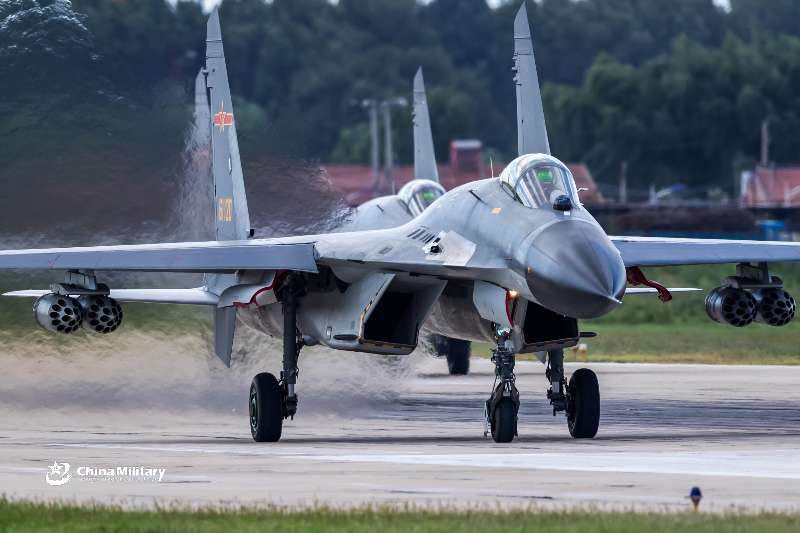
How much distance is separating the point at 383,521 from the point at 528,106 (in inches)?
390

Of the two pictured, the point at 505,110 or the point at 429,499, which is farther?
the point at 505,110

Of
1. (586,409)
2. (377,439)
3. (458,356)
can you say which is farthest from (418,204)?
(586,409)

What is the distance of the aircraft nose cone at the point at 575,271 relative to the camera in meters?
18.8

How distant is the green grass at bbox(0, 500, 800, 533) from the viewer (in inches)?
505

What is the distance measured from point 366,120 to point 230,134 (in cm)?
5209

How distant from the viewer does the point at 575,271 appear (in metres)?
18.8

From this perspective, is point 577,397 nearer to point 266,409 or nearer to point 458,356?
point 266,409

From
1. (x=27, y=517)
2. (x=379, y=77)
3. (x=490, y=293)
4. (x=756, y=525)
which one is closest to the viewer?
(x=756, y=525)

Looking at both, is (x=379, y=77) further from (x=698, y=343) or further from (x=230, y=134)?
(x=230, y=134)

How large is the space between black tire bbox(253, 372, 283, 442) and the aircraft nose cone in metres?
4.18

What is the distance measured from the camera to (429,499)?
47.6ft

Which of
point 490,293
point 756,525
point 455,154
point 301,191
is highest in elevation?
point 455,154

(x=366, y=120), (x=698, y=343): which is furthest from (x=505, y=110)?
(x=698, y=343)

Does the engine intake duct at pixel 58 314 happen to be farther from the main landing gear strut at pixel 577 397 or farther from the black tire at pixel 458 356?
the black tire at pixel 458 356
